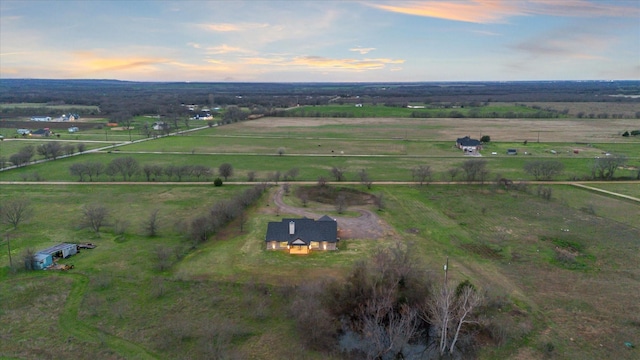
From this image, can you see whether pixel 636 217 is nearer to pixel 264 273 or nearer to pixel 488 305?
pixel 488 305

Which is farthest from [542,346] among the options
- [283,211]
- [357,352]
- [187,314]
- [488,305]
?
[283,211]

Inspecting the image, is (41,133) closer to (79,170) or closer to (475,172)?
(79,170)

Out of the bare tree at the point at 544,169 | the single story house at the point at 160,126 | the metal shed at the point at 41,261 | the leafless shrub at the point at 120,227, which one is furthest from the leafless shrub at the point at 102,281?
the single story house at the point at 160,126

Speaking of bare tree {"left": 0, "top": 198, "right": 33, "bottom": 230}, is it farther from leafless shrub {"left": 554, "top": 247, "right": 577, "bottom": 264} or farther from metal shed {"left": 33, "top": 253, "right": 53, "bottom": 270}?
leafless shrub {"left": 554, "top": 247, "right": 577, "bottom": 264}

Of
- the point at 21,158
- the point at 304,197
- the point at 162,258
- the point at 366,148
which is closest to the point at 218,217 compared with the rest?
the point at 162,258

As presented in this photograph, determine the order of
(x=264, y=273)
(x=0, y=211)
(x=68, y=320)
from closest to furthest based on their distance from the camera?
(x=68, y=320) < (x=264, y=273) < (x=0, y=211)

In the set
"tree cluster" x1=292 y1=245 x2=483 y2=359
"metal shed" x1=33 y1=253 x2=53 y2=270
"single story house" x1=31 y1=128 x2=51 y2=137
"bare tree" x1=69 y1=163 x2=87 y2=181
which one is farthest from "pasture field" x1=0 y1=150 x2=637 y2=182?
"single story house" x1=31 y1=128 x2=51 y2=137
